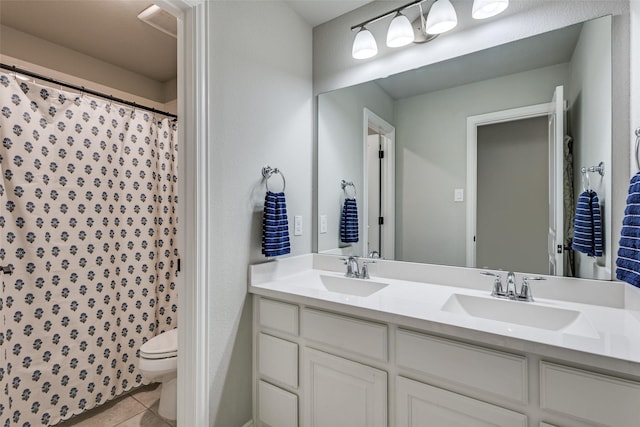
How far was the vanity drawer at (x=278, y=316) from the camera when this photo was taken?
4.61 feet

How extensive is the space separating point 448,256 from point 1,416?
246 cm

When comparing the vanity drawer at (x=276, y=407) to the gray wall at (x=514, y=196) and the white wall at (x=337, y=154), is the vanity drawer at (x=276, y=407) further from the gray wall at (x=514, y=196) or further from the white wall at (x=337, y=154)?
the gray wall at (x=514, y=196)

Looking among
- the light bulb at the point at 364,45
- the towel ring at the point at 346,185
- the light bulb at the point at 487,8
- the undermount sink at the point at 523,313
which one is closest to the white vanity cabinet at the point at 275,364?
the undermount sink at the point at 523,313

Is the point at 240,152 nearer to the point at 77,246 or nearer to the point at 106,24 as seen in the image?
the point at 77,246

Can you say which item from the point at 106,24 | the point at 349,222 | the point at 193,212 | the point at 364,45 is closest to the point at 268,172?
the point at 193,212

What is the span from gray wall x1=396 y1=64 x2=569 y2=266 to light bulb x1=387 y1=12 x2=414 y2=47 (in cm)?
30

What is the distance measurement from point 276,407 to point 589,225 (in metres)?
1.62

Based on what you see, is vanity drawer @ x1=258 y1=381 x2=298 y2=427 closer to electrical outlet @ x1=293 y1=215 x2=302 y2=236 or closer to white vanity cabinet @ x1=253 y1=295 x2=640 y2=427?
white vanity cabinet @ x1=253 y1=295 x2=640 y2=427

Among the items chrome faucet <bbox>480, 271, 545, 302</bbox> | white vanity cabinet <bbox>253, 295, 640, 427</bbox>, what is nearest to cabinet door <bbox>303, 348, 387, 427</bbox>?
white vanity cabinet <bbox>253, 295, 640, 427</bbox>

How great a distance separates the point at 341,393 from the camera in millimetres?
1250

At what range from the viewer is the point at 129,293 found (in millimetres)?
2115

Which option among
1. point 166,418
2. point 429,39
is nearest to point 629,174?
point 429,39

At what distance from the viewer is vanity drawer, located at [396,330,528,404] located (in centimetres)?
92

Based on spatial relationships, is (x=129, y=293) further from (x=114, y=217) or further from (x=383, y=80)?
(x=383, y=80)
